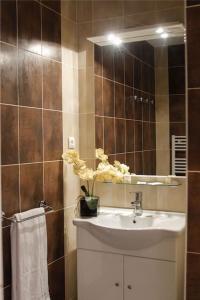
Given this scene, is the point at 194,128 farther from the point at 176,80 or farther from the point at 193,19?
the point at 176,80

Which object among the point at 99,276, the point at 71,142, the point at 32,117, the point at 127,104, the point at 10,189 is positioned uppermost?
the point at 127,104

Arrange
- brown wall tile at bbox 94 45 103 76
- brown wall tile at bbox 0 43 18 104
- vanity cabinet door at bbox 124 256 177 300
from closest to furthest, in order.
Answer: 1. brown wall tile at bbox 0 43 18 104
2. vanity cabinet door at bbox 124 256 177 300
3. brown wall tile at bbox 94 45 103 76

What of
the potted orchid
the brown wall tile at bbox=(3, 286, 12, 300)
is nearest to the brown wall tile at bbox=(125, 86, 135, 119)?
the potted orchid

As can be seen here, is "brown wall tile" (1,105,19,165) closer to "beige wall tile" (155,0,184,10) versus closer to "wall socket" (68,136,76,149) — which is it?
"wall socket" (68,136,76,149)

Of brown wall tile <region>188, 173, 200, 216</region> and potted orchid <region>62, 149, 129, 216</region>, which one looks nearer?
brown wall tile <region>188, 173, 200, 216</region>

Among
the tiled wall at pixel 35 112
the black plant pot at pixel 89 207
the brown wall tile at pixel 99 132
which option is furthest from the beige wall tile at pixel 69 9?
the black plant pot at pixel 89 207

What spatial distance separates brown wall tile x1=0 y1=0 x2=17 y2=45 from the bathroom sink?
118cm

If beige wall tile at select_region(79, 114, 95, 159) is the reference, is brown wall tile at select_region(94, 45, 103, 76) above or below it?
above

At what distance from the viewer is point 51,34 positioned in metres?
2.31

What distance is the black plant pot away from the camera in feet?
7.62

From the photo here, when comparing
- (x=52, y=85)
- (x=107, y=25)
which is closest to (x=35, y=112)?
(x=52, y=85)

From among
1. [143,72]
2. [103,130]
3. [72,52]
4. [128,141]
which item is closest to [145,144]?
[128,141]

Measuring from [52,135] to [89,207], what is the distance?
0.54 m

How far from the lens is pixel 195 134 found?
5.17 ft
